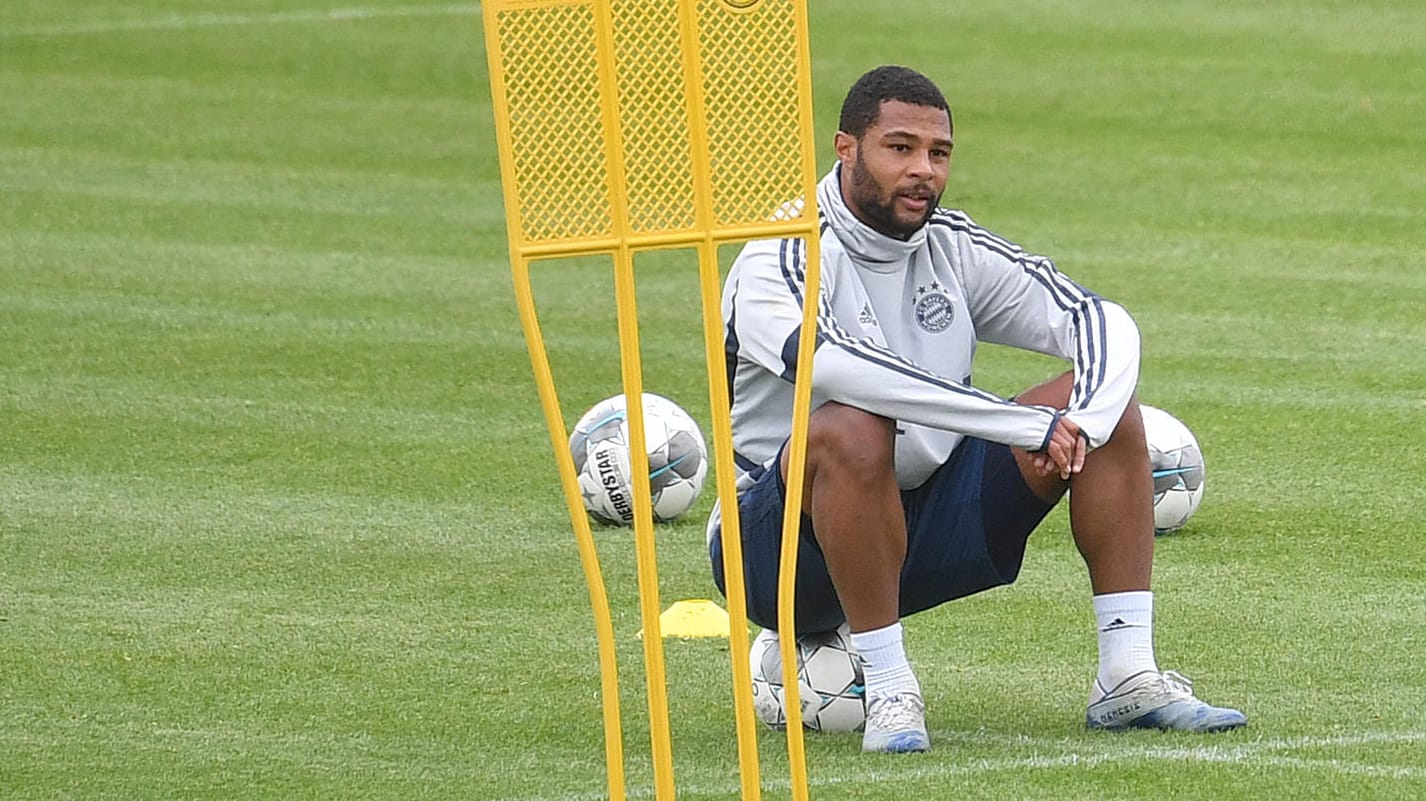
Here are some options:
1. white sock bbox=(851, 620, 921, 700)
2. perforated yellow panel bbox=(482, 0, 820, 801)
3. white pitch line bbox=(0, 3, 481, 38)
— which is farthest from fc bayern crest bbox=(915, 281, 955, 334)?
white pitch line bbox=(0, 3, 481, 38)

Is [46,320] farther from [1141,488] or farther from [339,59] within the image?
[339,59]

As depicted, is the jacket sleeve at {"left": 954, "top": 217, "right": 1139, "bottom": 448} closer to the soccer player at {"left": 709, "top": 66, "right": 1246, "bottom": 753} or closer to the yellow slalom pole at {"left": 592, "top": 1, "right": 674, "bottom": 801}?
the soccer player at {"left": 709, "top": 66, "right": 1246, "bottom": 753}

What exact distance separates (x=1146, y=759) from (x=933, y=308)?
1069 mm

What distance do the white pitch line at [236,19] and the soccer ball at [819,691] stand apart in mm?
16611

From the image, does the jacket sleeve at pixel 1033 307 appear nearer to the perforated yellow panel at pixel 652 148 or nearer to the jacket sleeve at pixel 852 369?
the jacket sleeve at pixel 852 369

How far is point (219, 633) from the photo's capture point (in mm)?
6434

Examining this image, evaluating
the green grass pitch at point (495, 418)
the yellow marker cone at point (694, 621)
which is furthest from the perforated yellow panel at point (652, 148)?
the yellow marker cone at point (694, 621)

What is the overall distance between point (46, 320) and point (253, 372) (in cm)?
151

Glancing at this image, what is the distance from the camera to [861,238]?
536 cm

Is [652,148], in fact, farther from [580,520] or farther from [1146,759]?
[1146,759]

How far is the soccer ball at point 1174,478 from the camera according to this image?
297 inches

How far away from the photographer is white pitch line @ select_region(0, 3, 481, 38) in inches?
826

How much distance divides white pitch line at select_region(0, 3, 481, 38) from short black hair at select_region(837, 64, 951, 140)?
16664mm

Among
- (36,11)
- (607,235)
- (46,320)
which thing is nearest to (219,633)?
(607,235)
